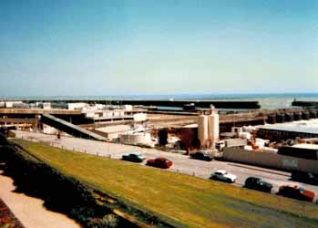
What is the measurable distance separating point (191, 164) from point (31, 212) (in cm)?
1401

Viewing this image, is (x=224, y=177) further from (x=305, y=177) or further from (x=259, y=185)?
(x=305, y=177)

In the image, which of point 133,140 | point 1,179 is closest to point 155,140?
point 133,140

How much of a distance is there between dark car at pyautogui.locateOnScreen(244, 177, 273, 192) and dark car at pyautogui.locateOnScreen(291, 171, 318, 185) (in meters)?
3.22

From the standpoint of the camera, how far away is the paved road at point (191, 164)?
27998 millimetres

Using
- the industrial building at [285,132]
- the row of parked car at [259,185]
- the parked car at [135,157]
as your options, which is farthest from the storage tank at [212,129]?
the row of parked car at [259,185]

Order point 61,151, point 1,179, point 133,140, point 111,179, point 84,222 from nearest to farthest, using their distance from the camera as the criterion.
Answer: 1. point 84,222
2. point 111,179
3. point 1,179
4. point 61,151
5. point 133,140

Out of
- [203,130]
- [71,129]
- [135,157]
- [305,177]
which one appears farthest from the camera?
[71,129]

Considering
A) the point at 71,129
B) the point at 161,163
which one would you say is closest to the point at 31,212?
the point at 161,163

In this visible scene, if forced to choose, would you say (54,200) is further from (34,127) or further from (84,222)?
(34,127)

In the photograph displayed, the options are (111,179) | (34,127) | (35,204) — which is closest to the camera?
(35,204)

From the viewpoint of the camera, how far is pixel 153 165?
32344 mm

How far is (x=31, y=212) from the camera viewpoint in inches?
880

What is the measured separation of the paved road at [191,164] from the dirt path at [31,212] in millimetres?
10754

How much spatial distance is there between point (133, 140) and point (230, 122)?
2698 cm
